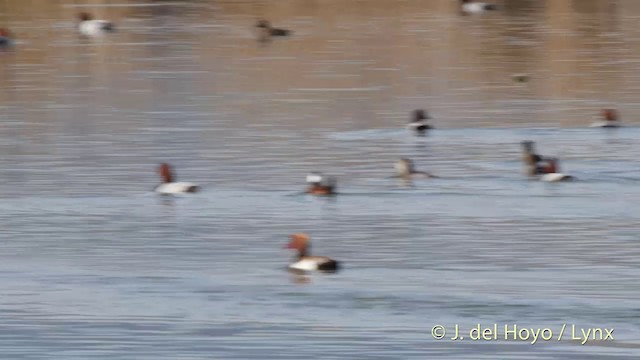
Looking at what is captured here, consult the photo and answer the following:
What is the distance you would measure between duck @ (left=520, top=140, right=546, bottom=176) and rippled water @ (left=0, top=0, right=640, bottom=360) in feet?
0.83

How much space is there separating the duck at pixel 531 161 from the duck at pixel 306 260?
5204 millimetres

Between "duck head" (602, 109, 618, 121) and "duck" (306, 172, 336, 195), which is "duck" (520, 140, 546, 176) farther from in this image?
"duck head" (602, 109, 618, 121)

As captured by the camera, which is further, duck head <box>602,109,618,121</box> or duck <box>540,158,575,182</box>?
duck head <box>602,109,618,121</box>

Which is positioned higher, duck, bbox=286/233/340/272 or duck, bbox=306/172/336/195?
duck, bbox=286/233/340/272

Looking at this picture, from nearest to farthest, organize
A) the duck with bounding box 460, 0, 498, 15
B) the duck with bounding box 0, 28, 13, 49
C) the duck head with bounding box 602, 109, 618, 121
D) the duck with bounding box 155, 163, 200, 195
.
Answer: the duck with bounding box 155, 163, 200, 195
the duck head with bounding box 602, 109, 618, 121
the duck with bounding box 0, 28, 13, 49
the duck with bounding box 460, 0, 498, 15

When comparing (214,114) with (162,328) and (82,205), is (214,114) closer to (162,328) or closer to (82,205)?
(82,205)

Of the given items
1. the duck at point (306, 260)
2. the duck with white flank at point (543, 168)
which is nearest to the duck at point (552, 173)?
the duck with white flank at point (543, 168)

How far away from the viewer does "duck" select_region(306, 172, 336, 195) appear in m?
20.3

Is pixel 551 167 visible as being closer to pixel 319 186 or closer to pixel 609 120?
pixel 319 186

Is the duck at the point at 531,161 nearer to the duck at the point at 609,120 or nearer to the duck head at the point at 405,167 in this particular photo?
the duck head at the point at 405,167

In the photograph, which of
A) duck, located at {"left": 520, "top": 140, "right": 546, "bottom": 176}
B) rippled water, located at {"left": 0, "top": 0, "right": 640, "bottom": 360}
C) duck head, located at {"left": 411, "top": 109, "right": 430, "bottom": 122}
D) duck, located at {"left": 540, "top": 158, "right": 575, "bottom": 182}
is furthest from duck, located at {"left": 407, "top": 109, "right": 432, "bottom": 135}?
duck, located at {"left": 540, "top": 158, "right": 575, "bottom": 182}

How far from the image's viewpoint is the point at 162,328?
14.2 metres

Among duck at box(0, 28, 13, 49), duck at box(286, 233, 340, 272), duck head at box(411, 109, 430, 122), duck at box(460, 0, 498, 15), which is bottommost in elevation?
duck at box(460, 0, 498, 15)

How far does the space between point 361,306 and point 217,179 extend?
7253mm
